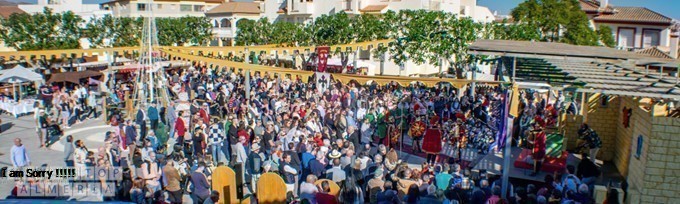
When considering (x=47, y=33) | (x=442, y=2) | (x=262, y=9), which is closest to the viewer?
(x=47, y=33)

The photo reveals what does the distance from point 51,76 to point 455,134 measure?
2003 centimetres

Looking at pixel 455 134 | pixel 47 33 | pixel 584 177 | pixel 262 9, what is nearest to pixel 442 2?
pixel 262 9

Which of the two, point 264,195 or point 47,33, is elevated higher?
point 47,33

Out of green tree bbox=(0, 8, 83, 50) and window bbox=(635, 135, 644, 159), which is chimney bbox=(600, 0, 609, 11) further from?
window bbox=(635, 135, 644, 159)

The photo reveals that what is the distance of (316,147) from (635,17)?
174ft

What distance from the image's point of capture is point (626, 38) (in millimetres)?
53469

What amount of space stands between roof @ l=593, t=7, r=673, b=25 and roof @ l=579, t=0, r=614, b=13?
2.17ft

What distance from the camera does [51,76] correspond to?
24703 millimetres

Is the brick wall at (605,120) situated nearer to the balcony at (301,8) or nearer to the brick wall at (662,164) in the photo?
the brick wall at (662,164)

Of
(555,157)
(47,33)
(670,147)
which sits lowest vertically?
(555,157)

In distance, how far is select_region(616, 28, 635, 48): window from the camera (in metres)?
53.0

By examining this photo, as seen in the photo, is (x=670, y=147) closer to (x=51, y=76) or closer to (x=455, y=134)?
(x=455, y=134)

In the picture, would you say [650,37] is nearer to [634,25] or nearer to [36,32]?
[634,25]

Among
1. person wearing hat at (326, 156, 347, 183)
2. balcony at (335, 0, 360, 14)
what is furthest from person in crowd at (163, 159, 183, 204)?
balcony at (335, 0, 360, 14)
